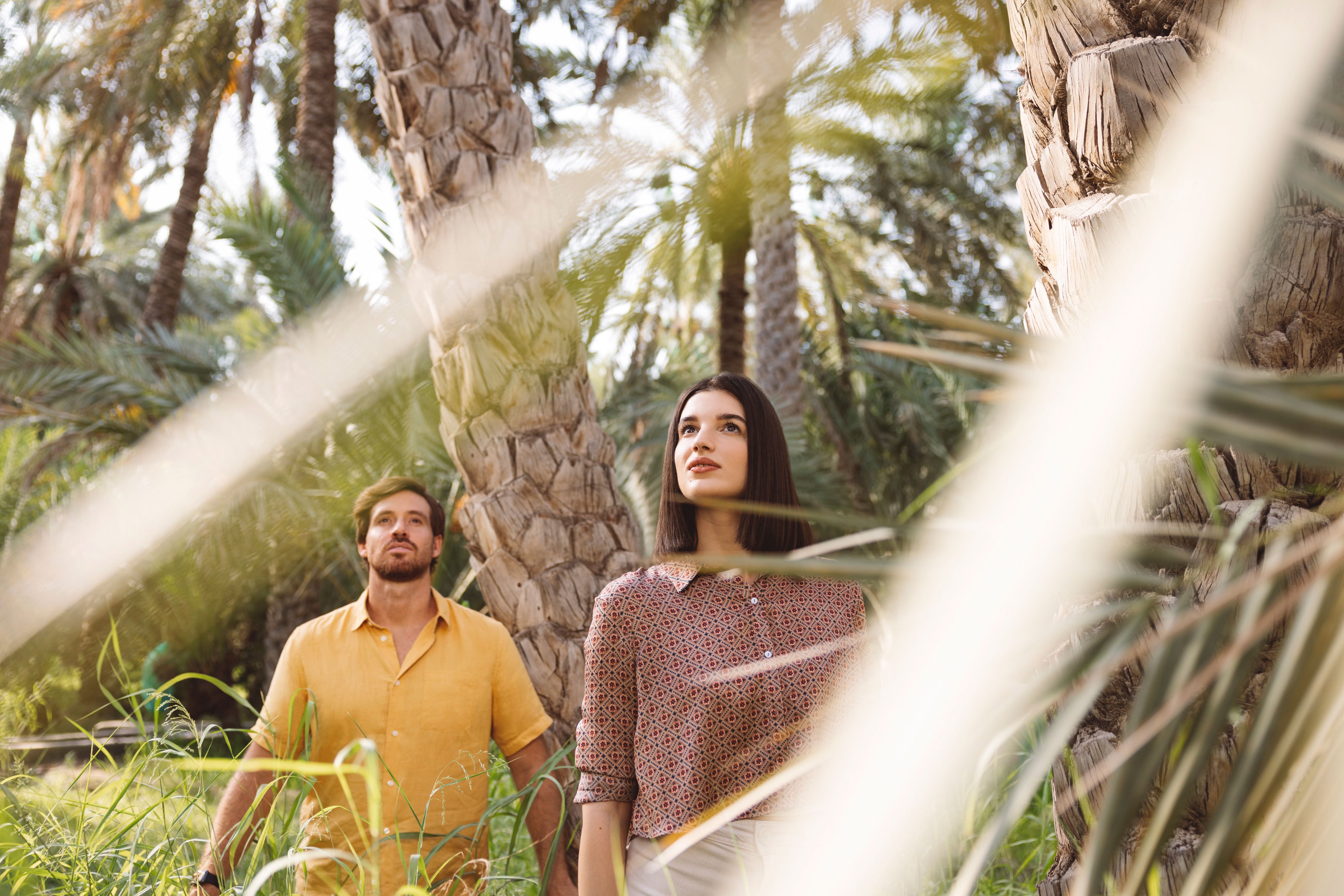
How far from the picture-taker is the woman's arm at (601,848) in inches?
74.1

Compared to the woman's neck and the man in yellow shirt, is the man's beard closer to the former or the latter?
the man in yellow shirt

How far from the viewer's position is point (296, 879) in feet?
5.79

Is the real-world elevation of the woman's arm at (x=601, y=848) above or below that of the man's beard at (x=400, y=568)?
below

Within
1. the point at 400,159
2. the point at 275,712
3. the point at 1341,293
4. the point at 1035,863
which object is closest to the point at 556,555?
the point at 275,712

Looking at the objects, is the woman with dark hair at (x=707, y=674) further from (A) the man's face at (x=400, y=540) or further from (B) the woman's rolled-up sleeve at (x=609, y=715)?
(A) the man's face at (x=400, y=540)

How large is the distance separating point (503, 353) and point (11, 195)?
16727 mm

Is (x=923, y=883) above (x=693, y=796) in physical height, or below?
below

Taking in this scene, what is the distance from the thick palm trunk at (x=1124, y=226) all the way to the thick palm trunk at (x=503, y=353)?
166cm

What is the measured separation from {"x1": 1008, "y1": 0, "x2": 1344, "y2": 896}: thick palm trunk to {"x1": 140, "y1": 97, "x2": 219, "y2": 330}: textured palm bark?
11686 millimetres

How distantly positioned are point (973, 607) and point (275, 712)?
2201 millimetres

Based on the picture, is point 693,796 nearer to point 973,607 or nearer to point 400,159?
point 973,607

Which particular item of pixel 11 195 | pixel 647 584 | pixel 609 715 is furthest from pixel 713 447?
pixel 11 195

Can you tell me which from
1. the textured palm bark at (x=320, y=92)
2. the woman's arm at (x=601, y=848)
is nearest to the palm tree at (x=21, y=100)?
the textured palm bark at (x=320, y=92)

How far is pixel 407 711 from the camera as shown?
255cm
